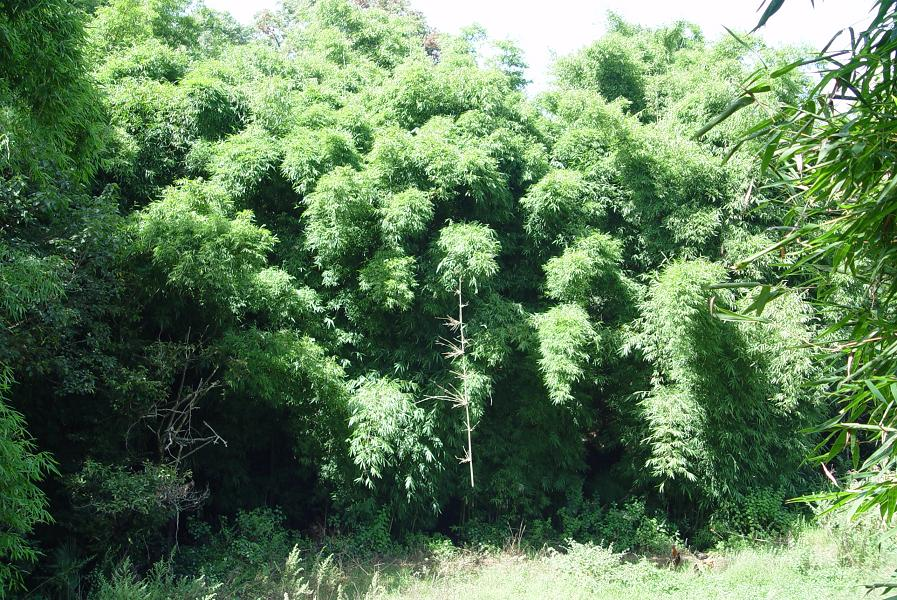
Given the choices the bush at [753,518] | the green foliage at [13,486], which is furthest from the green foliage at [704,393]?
the green foliage at [13,486]

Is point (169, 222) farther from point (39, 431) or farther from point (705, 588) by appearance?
point (705, 588)

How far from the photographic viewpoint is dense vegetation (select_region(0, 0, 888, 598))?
6.03 metres

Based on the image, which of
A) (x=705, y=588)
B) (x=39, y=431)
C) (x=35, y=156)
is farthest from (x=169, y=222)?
(x=705, y=588)

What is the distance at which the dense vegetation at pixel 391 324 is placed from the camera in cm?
603

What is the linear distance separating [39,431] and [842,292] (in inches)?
310

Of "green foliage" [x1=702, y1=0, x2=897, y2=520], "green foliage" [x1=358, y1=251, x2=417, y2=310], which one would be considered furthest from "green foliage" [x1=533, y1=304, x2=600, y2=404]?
"green foliage" [x1=702, y1=0, x2=897, y2=520]

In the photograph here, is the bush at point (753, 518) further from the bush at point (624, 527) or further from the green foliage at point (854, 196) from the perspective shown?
the green foliage at point (854, 196)

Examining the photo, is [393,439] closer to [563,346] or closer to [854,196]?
[563,346]

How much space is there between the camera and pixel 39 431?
5934mm

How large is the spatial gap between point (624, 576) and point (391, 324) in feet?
11.2

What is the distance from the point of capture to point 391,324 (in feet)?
25.8

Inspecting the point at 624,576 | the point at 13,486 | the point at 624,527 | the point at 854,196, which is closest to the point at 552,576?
the point at 624,576

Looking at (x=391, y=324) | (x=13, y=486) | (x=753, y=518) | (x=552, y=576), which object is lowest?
(x=552, y=576)

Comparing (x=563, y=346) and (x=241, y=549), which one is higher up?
(x=563, y=346)
